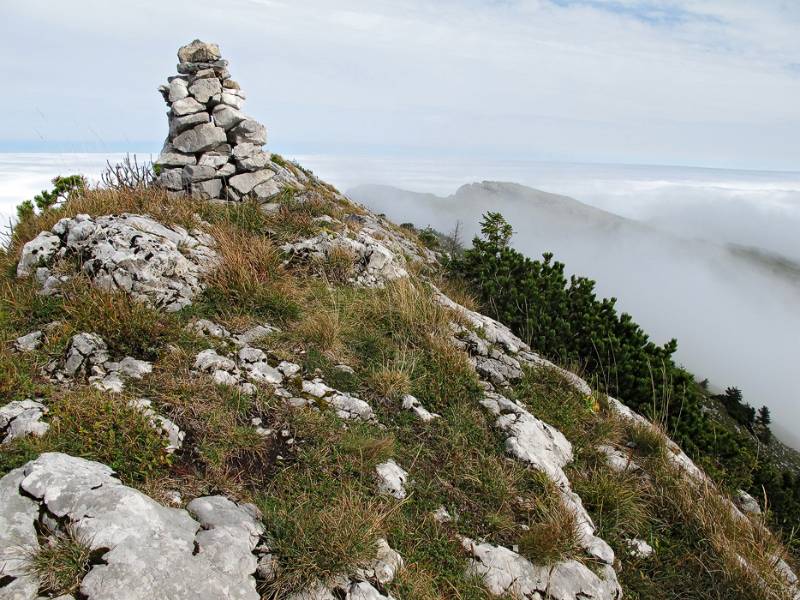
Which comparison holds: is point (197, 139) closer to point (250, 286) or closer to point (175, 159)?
point (175, 159)

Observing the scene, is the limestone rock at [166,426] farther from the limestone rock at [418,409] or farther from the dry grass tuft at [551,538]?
the dry grass tuft at [551,538]

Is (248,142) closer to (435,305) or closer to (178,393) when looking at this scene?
(435,305)

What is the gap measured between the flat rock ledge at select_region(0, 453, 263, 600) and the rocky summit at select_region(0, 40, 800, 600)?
0.01 meters

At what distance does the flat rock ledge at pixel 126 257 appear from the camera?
701cm

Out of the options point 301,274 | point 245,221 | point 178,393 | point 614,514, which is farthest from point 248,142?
point 614,514

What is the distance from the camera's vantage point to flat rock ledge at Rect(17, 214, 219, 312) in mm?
7008

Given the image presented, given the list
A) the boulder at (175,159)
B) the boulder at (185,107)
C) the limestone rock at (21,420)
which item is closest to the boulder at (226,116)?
the boulder at (185,107)

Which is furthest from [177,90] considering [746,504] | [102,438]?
[746,504]

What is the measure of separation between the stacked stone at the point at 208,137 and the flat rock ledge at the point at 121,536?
8.31 m

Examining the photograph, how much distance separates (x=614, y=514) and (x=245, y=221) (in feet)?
26.8

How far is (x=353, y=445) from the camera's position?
527 cm

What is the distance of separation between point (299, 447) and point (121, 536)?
201cm

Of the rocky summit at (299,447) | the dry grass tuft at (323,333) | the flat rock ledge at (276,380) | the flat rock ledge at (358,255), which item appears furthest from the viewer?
the flat rock ledge at (358,255)

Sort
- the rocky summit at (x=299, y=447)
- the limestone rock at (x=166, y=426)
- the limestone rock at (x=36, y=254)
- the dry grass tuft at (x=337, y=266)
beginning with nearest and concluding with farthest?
1. the rocky summit at (x=299, y=447)
2. the limestone rock at (x=166, y=426)
3. the limestone rock at (x=36, y=254)
4. the dry grass tuft at (x=337, y=266)
